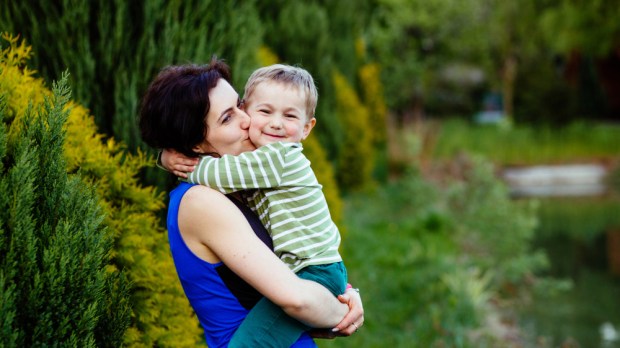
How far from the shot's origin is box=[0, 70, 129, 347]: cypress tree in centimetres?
203

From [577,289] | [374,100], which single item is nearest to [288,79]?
[577,289]

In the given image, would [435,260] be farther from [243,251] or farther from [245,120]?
[243,251]

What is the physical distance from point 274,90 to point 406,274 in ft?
20.6

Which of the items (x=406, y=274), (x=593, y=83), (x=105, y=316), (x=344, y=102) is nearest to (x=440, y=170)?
(x=344, y=102)

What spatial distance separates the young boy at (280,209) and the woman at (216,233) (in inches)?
2.2

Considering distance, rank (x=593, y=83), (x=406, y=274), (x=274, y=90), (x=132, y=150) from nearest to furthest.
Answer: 1. (x=274, y=90)
2. (x=132, y=150)
3. (x=406, y=274)
4. (x=593, y=83)

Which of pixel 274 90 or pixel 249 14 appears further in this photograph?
pixel 249 14

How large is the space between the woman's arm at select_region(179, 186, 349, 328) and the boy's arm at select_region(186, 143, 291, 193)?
0.05 meters

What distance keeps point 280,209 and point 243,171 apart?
0.17m

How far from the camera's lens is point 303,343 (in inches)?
94.6

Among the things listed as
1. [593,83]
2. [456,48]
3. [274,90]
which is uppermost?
[274,90]

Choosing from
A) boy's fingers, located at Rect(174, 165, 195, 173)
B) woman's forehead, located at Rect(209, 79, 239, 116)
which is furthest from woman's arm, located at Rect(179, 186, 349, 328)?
woman's forehead, located at Rect(209, 79, 239, 116)

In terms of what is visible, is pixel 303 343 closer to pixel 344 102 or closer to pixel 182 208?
pixel 182 208

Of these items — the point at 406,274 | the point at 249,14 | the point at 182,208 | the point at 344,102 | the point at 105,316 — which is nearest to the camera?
the point at 182,208
